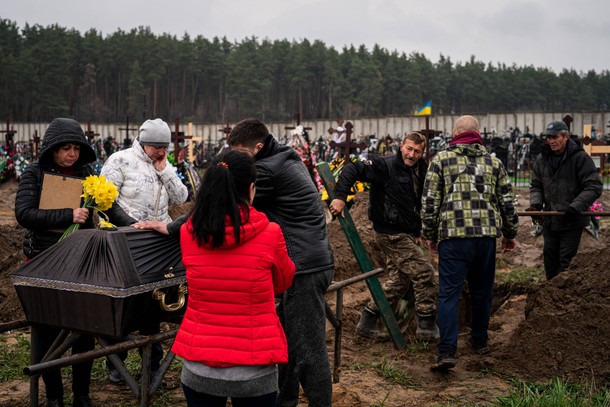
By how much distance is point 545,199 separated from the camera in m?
7.00

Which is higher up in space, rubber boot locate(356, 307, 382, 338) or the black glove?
the black glove

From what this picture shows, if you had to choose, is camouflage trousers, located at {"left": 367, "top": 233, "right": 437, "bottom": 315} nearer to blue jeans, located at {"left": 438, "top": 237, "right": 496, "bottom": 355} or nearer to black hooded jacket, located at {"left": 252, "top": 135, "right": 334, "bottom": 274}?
blue jeans, located at {"left": 438, "top": 237, "right": 496, "bottom": 355}

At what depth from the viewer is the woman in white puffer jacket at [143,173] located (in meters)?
4.90

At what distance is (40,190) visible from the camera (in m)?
4.14

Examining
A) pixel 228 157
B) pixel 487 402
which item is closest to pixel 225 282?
pixel 228 157

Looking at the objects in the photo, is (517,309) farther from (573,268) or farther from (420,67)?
(420,67)

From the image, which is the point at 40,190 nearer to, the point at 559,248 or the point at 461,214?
the point at 461,214

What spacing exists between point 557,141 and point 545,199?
60 centimetres

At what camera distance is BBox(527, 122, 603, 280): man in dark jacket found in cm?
666

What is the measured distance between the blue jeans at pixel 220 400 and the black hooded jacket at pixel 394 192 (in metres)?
3.18

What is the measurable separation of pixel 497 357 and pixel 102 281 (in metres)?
3.14

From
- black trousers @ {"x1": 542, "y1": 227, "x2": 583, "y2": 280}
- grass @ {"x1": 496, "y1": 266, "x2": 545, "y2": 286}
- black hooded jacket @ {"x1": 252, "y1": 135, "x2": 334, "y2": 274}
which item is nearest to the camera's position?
black hooded jacket @ {"x1": 252, "y1": 135, "x2": 334, "y2": 274}

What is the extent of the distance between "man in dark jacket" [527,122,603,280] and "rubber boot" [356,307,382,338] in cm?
202

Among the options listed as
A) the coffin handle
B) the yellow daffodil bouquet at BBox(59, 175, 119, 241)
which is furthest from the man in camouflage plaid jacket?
the yellow daffodil bouquet at BBox(59, 175, 119, 241)
